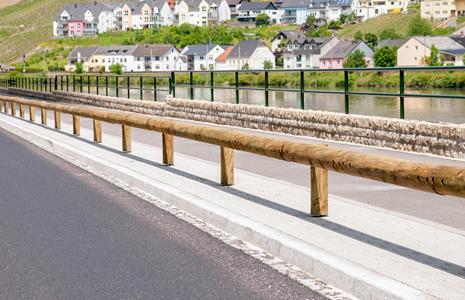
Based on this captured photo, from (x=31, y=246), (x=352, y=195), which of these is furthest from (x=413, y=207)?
(x=31, y=246)

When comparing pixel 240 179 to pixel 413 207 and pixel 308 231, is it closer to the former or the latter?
pixel 413 207

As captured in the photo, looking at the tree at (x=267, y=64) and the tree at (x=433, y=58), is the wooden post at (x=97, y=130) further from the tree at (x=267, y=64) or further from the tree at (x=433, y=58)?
the tree at (x=267, y=64)

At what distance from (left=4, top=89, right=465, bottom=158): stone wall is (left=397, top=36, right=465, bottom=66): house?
133m

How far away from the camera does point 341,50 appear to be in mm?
183125

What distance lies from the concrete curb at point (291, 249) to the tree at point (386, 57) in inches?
5899

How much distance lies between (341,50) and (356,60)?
19.7 metres

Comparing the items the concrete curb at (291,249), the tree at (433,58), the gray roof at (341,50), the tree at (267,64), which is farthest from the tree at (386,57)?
the concrete curb at (291,249)

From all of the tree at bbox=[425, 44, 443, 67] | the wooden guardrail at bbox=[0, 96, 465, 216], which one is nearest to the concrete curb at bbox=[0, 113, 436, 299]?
the wooden guardrail at bbox=[0, 96, 465, 216]

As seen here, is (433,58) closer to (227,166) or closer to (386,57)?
(386,57)

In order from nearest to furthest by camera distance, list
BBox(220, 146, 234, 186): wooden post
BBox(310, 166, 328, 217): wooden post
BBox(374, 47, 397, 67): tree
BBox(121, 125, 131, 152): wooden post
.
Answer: BBox(310, 166, 328, 217): wooden post, BBox(220, 146, 234, 186): wooden post, BBox(121, 125, 131, 152): wooden post, BBox(374, 47, 397, 67): tree

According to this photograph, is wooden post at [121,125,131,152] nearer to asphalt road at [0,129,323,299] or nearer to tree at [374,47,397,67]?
asphalt road at [0,129,323,299]

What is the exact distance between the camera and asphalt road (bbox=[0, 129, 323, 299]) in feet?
23.1

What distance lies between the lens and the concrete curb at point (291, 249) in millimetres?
6531

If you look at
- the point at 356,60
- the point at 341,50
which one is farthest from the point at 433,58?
the point at 341,50
